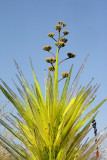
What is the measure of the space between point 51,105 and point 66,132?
0.18 meters

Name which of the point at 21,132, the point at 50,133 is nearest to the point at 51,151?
the point at 50,133

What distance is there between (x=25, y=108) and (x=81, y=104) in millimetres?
338

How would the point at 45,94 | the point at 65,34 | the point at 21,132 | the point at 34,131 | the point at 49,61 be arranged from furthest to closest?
the point at 65,34, the point at 49,61, the point at 45,94, the point at 21,132, the point at 34,131

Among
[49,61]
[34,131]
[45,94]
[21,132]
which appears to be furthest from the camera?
[49,61]

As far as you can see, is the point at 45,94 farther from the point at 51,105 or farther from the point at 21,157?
the point at 21,157

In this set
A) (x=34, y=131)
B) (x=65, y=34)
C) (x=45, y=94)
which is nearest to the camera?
(x=34, y=131)

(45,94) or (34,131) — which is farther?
(45,94)

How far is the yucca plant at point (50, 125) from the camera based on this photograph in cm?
157

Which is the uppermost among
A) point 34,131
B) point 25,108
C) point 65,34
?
point 65,34

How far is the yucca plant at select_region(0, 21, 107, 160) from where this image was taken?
1568 mm

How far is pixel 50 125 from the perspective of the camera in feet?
5.30

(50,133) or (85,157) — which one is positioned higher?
(50,133)

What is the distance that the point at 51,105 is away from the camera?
1638 mm

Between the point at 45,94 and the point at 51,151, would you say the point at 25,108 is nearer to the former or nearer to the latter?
the point at 45,94
